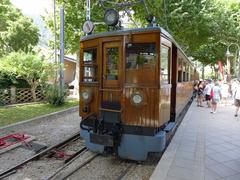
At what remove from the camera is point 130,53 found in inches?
224

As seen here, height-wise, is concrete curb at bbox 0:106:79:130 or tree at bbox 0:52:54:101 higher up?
tree at bbox 0:52:54:101

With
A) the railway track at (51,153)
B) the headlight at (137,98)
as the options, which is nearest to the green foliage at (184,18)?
the railway track at (51,153)

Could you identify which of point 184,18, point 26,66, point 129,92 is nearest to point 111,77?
point 129,92

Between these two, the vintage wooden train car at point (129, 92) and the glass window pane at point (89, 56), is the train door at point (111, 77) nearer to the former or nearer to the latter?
the vintage wooden train car at point (129, 92)

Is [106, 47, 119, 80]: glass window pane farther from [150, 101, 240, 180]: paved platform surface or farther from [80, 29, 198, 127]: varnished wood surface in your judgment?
[150, 101, 240, 180]: paved platform surface

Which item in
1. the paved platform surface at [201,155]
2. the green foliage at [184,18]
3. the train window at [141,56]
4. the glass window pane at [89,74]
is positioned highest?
the green foliage at [184,18]

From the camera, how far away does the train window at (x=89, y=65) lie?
20.5 ft

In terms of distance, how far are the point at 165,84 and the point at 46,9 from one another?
54.7ft

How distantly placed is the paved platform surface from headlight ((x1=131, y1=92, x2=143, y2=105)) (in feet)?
4.22

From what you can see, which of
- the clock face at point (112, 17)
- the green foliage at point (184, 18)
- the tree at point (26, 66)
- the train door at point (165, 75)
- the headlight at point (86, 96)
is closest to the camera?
the train door at point (165, 75)

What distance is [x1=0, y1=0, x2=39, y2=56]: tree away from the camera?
92.4ft

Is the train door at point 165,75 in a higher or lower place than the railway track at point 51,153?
higher

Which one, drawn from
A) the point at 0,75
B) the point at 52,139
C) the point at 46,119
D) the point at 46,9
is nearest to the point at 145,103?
the point at 52,139

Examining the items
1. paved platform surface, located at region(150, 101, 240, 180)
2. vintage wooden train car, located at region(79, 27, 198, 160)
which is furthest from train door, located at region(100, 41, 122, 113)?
paved platform surface, located at region(150, 101, 240, 180)
